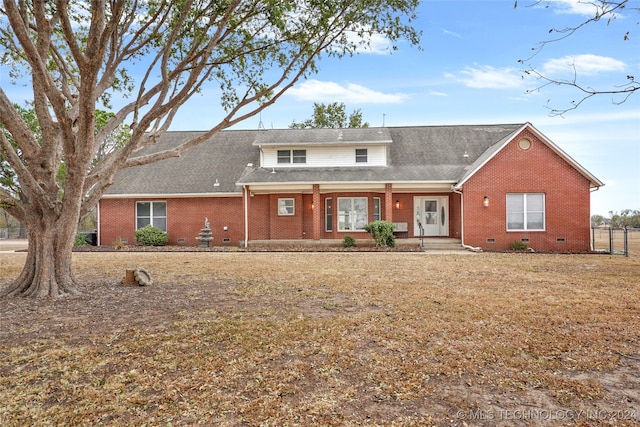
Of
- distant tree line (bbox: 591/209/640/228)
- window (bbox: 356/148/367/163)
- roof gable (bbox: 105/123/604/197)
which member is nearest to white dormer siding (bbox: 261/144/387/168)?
window (bbox: 356/148/367/163)

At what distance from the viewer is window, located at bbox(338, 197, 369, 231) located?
69.7ft

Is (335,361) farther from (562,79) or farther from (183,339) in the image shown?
(562,79)

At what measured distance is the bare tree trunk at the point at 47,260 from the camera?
7.72 meters

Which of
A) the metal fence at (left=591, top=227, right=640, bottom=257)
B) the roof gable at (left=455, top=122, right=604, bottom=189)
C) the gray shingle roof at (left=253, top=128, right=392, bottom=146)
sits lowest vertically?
the metal fence at (left=591, top=227, right=640, bottom=257)

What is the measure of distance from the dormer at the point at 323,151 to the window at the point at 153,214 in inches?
231

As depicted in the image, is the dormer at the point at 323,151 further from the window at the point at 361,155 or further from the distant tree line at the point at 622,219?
the distant tree line at the point at 622,219

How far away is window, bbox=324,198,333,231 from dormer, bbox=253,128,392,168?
2.00 metres

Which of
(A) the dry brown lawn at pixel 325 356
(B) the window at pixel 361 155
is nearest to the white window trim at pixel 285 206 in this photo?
(B) the window at pixel 361 155

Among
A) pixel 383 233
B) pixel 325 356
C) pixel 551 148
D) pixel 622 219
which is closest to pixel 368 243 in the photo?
pixel 383 233

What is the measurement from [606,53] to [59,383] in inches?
409

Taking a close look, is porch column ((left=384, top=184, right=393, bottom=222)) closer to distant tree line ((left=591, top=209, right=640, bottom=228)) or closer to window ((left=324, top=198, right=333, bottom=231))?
window ((left=324, top=198, right=333, bottom=231))

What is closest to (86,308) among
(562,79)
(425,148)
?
(562,79)

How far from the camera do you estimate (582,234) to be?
17.8 metres

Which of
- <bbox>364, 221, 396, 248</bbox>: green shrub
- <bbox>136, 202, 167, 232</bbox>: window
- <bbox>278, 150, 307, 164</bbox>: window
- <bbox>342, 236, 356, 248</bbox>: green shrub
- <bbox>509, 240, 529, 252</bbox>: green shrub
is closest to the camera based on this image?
<bbox>509, 240, 529, 252</bbox>: green shrub
